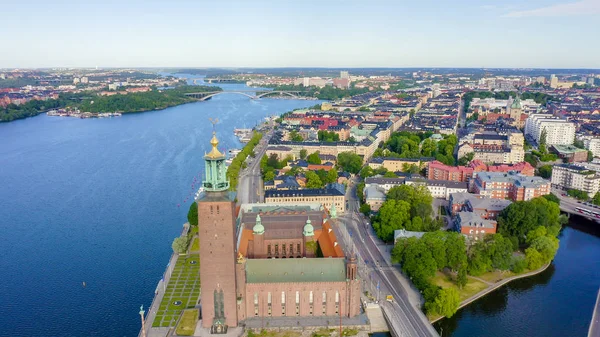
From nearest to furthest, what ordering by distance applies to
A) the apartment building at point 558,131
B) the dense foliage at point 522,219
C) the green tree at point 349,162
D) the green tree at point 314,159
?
the dense foliage at point 522,219 → the green tree at point 349,162 → the green tree at point 314,159 → the apartment building at point 558,131

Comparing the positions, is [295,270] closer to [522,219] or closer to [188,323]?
[188,323]

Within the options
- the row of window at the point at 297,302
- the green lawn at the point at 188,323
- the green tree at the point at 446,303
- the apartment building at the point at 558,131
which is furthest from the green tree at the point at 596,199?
the green lawn at the point at 188,323

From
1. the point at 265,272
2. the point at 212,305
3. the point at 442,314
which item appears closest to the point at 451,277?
the point at 442,314

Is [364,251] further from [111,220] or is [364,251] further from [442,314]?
[111,220]

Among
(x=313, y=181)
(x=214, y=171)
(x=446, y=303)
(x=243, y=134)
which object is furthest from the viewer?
(x=243, y=134)

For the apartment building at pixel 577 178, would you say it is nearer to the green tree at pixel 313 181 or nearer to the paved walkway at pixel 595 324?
the paved walkway at pixel 595 324

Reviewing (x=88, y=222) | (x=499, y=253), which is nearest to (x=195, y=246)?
(x=88, y=222)

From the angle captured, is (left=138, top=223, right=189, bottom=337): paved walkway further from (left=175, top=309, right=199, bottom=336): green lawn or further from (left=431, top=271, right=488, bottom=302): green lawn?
(left=431, top=271, right=488, bottom=302): green lawn
